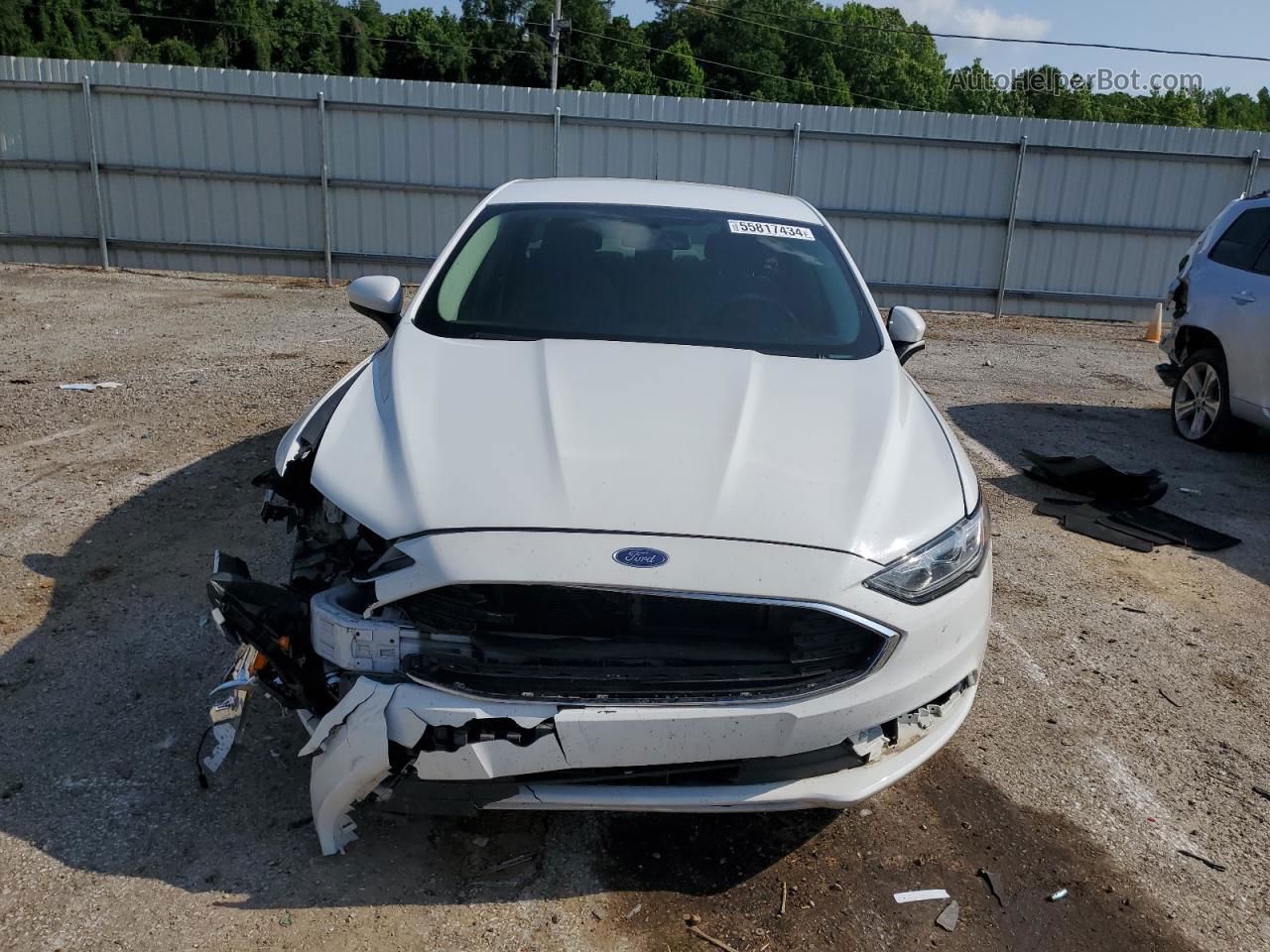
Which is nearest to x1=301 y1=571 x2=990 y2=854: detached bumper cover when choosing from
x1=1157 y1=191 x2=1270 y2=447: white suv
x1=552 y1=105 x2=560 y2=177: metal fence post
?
x1=1157 y1=191 x2=1270 y2=447: white suv

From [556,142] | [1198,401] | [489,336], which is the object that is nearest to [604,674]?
[489,336]

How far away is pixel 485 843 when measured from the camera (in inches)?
110

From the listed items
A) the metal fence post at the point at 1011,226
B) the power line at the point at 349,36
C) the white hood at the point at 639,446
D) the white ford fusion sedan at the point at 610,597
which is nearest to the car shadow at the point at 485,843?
the white ford fusion sedan at the point at 610,597

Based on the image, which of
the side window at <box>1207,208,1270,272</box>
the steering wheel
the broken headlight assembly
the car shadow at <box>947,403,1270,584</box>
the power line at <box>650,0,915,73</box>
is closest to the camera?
the broken headlight assembly

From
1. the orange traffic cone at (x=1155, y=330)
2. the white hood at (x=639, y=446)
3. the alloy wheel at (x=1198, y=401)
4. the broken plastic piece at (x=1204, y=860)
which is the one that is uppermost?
the white hood at (x=639, y=446)

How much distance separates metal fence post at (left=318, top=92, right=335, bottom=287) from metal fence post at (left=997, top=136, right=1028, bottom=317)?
9299 millimetres

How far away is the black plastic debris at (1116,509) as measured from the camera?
18.0 ft

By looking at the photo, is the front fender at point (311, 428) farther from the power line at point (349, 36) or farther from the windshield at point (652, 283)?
the power line at point (349, 36)

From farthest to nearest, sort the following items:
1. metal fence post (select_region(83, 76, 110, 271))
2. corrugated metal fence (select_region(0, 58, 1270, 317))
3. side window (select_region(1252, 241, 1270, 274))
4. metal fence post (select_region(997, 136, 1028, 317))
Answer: metal fence post (select_region(997, 136, 1028, 317)) < corrugated metal fence (select_region(0, 58, 1270, 317)) < metal fence post (select_region(83, 76, 110, 271)) < side window (select_region(1252, 241, 1270, 274))

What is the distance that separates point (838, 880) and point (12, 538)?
391 cm

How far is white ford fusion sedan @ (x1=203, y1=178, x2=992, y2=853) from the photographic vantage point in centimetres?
236

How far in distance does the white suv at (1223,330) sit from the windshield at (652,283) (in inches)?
152

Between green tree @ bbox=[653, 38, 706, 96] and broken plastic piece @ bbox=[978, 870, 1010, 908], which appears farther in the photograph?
green tree @ bbox=[653, 38, 706, 96]

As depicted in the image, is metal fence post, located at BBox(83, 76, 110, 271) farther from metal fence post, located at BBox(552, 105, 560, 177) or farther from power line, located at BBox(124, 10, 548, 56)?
power line, located at BBox(124, 10, 548, 56)
